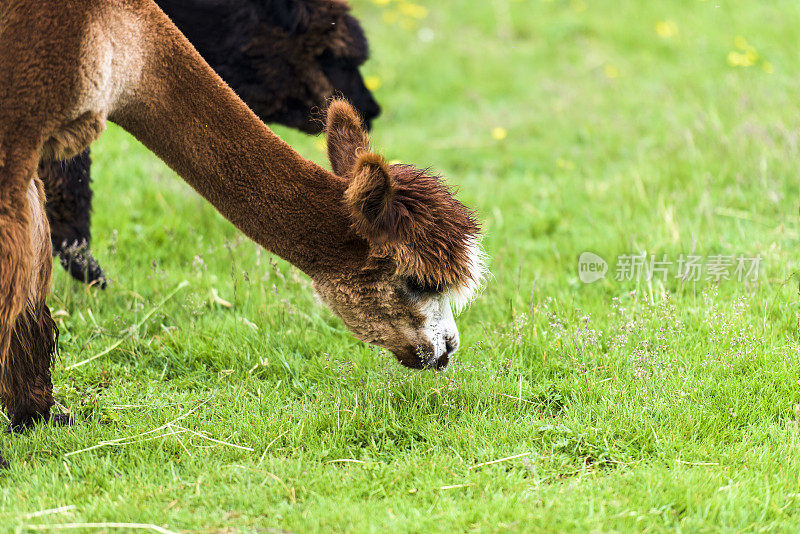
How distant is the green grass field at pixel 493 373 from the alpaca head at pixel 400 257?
0.32 m

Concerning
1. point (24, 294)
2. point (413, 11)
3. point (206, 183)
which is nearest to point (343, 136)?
point (206, 183)

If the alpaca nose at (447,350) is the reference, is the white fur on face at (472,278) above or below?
above

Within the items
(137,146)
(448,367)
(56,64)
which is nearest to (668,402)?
(448,367)

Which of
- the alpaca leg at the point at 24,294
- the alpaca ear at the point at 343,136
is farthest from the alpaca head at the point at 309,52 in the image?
the alpaca leg at the point at 24,294

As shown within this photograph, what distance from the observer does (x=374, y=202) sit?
117 inches

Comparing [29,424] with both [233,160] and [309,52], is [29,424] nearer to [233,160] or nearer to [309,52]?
[233,160]

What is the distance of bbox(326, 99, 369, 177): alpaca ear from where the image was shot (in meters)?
3.32

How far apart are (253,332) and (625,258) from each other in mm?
2261

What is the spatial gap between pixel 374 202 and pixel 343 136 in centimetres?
51

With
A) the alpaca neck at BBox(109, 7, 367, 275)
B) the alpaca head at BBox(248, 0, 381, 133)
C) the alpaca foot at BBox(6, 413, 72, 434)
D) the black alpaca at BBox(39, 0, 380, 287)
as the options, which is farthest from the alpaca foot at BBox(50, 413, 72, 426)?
the alpaca head at BBox(248, 0, 381, 133)

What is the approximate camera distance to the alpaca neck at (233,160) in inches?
116

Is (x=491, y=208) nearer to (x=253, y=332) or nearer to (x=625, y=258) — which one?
(x=625, y=258)

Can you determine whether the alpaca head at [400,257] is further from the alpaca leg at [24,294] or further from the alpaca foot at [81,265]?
the alpaca foot at [81,265]

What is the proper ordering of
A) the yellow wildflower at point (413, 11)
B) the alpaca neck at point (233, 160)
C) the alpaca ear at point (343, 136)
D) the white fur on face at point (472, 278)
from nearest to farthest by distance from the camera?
1. the alpaca neck at point (233, 160)
2. the white fur on face at point (472, 278)
3. the alpaca ear at point (343, 136)
4. the yellow wildflower at point (413, 11)
